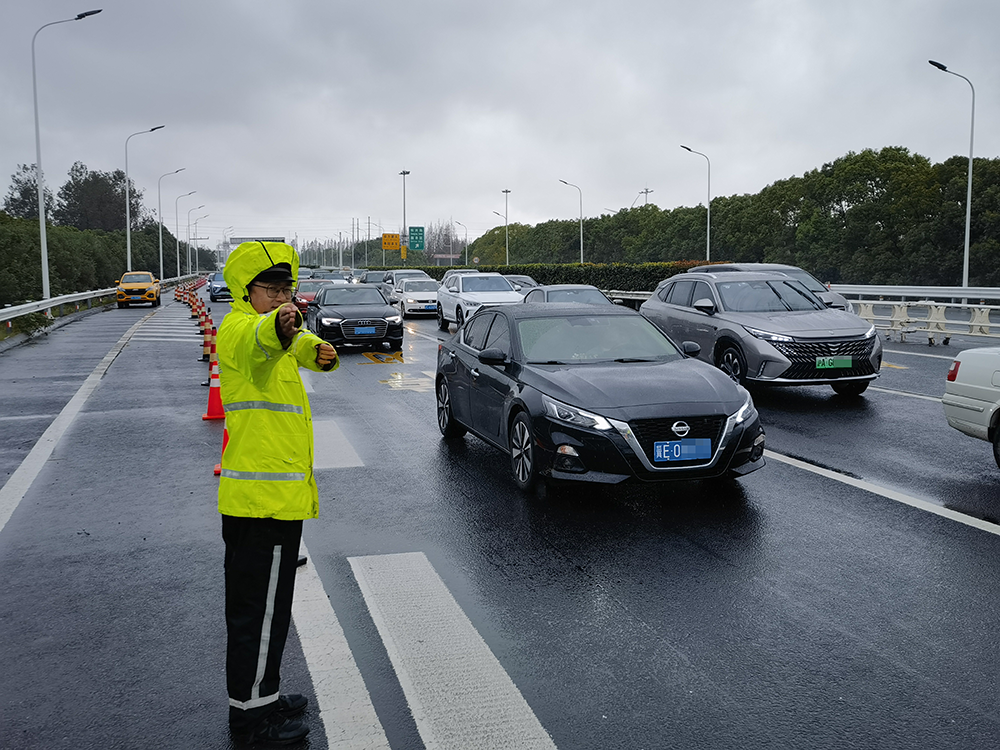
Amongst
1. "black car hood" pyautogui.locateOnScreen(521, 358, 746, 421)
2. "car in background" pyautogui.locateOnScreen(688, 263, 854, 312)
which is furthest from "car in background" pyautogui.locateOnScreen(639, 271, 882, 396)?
"car in background" pyautogui.locateOnScreen(688, 263, 854, 312)

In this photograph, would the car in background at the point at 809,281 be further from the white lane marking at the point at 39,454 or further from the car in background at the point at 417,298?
the car in background at the point at 417,298

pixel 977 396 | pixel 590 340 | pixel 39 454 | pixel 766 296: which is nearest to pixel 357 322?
pixel 766 296

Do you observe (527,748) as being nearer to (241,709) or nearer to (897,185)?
(241,709)

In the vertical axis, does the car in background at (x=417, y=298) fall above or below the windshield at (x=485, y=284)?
below

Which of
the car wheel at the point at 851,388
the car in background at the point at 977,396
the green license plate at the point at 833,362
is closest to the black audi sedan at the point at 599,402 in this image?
the car in background at the point at 977,396

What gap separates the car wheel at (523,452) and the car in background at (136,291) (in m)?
38.1

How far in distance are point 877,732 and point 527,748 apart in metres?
1.29

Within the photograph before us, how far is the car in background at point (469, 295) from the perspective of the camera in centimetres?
2606

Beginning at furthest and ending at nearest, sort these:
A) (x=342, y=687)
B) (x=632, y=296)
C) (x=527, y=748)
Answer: (x=632, y=296), (x=342, y=687), (x=527, y=748)

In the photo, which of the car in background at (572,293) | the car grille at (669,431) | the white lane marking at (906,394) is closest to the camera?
the car grille at (669,431)

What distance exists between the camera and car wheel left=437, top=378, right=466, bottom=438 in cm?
928

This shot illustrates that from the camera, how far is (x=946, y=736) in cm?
333

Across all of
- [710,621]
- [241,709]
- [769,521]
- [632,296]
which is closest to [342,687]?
[241,709]

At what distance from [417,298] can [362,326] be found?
13.9 metres
